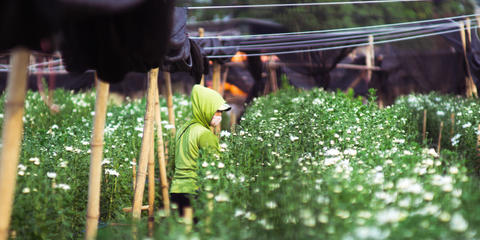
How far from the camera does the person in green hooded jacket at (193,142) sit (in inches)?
166

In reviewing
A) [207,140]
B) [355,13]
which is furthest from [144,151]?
[355,13]

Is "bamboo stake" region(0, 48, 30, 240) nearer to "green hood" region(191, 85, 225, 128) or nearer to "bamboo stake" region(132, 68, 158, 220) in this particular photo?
"bamboo stake" region(132, 68, 158, 220)

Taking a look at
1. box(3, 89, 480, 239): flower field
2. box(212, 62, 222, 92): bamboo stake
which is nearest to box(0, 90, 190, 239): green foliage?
box(3, 89, 480, 239): flower field

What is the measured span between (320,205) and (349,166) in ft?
3.89

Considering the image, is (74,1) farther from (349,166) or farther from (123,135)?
(123,135)

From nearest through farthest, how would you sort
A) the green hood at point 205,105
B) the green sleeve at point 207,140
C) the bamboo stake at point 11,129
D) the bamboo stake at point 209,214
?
the bamboo stake at point 11,129
the bamboo stake at point 209,214
the green sleeve at point 207,140
the green hood at point 205,105

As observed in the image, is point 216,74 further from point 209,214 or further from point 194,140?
point 209,214

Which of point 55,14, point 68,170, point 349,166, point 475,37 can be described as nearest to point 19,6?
point 55,14

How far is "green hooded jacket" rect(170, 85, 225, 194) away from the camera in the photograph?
13.8 ft

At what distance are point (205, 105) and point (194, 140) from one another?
14.5 inches

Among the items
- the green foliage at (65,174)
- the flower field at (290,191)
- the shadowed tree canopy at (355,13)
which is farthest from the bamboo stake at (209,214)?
the shadowed tree canopy at (355,13)

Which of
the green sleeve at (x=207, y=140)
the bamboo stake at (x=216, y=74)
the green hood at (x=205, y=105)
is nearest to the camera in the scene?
the green sleeve at (x=207, y=140)

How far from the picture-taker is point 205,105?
4.44m

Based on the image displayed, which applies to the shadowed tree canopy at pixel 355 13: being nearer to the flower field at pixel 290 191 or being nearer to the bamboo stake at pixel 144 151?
the flower field at pixel 290 191
